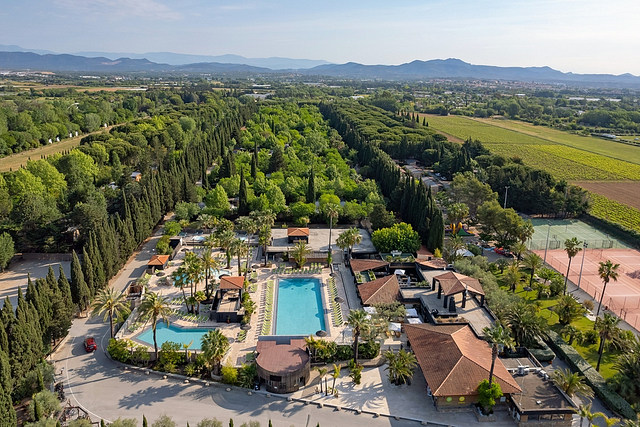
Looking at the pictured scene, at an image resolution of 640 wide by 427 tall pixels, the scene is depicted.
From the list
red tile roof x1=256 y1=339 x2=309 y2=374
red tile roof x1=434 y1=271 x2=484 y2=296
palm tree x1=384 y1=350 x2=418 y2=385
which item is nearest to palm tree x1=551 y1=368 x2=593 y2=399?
palm tree x1=384 y1=350 x2=418 y2=385

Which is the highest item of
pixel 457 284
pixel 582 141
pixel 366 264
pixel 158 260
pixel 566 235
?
pixel 582 141

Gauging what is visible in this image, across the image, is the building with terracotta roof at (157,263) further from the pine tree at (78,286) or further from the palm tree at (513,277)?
the palm tree at (513,277)

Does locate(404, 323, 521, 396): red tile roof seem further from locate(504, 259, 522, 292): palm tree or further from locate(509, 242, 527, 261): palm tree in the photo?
locate(509, 242, 527, 261): palm tree

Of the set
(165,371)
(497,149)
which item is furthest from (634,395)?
(497,149)

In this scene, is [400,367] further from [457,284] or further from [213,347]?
[213,347]

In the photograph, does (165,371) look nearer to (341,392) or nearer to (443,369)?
(341,392)

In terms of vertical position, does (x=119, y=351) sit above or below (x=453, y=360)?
below

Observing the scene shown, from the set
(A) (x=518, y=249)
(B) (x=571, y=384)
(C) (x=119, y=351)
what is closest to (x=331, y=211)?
(A) (x=518, y=249)
